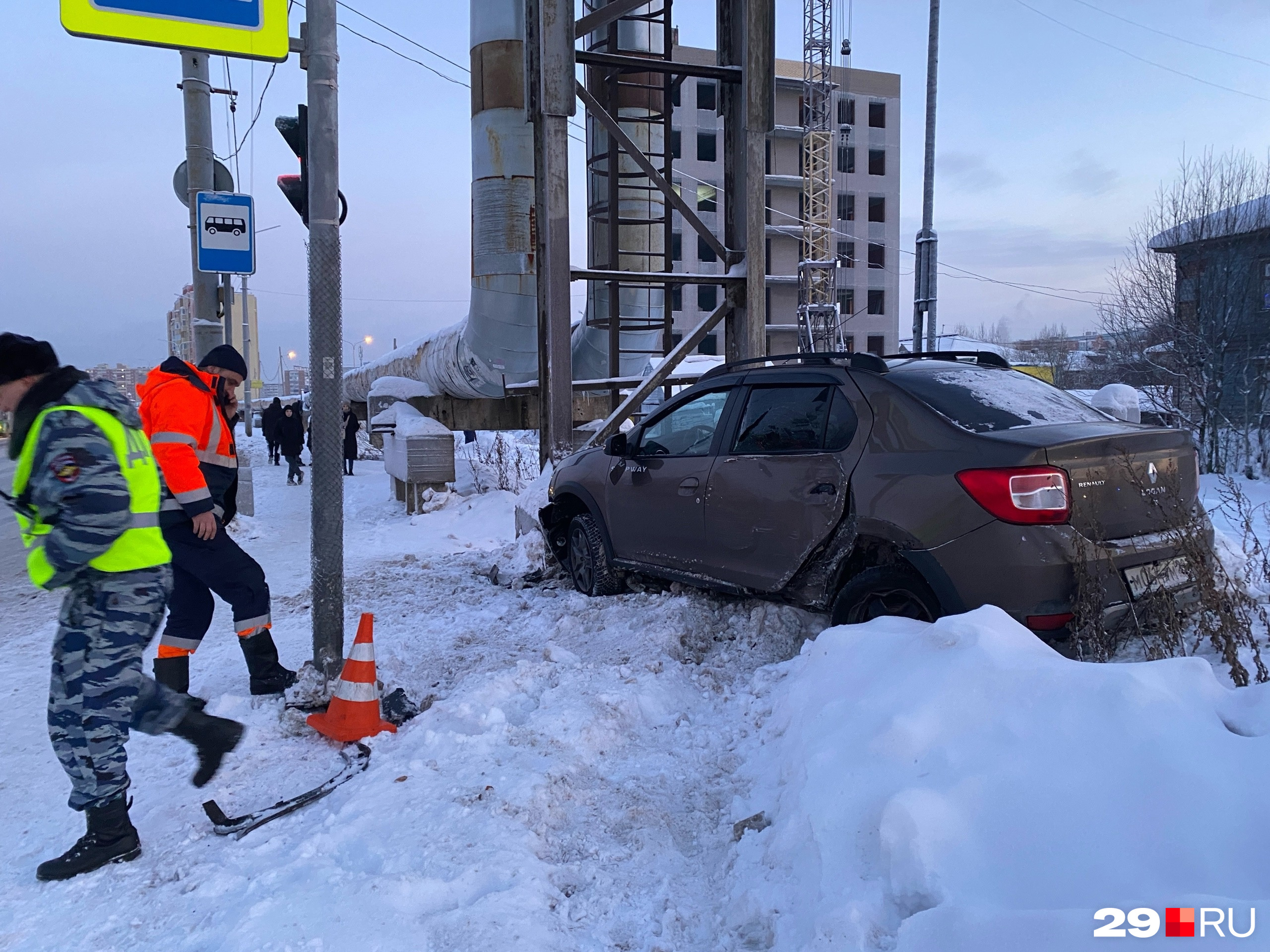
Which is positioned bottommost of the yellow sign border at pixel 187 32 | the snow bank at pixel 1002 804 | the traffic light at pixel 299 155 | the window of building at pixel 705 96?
the snow bank at pixel 1002 804

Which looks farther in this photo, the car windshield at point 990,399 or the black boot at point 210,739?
the car windshield at point 990,399

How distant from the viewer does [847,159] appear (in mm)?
56062

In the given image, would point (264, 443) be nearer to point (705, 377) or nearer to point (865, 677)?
point (705, 377)

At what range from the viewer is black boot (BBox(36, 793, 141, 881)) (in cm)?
293

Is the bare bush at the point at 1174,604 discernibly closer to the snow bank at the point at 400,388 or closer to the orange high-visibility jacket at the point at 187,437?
the orange high-visibility jacket at the point at 187,437

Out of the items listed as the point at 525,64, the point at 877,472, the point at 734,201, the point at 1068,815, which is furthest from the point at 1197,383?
the point at 1068,815

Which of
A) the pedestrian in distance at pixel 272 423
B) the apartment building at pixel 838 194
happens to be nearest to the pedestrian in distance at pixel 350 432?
the pedestrian in distance at pixel 272 423

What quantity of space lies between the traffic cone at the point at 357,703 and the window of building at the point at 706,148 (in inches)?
2005

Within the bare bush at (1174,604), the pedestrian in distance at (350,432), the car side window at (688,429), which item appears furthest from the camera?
the pedestrian in distance at (350,432)

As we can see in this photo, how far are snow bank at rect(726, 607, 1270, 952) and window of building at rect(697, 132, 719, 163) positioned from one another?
51658 millimetres

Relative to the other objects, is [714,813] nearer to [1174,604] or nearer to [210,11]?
[1174,604]

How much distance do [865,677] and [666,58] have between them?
8.43 m

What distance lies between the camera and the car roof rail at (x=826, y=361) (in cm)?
432

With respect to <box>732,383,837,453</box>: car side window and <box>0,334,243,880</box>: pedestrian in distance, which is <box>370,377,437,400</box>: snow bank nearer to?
<box>732,383,837,453</box>: car side window
